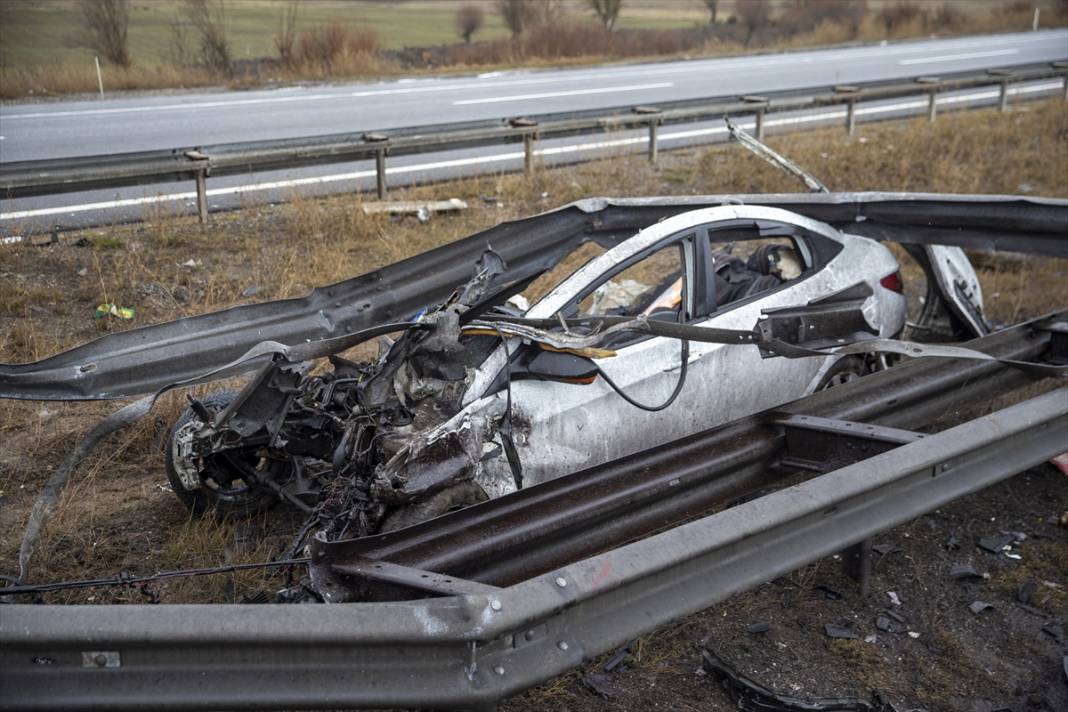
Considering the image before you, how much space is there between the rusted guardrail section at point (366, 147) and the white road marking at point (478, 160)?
538mm

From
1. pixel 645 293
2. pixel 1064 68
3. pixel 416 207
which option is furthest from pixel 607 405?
pixel 1064 68

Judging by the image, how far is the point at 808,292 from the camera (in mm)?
6656

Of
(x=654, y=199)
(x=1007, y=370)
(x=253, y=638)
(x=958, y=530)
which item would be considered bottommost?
(x=958, y=530)

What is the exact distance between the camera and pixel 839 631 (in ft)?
17.0

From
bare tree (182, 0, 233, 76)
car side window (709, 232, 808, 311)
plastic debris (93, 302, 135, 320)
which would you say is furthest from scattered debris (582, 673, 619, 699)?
bare tree (182, 0, 233, 76)

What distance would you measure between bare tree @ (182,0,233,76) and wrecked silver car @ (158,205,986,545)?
18.9 m

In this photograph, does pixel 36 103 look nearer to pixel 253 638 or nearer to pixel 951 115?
pixel 951 115

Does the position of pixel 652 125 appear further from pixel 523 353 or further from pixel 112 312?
pixel 523 353

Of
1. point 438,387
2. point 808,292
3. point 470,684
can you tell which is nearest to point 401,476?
point 438,387

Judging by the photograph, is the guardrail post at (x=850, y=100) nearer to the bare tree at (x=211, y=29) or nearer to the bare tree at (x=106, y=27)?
the bare tree at (x=211, y=29)

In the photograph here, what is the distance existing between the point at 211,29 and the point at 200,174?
1441 cm

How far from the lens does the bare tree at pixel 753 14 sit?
41531mm

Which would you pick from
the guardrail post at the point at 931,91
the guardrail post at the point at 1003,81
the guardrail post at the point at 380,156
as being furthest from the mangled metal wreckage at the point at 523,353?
the guardrail post at the point at 1003,81

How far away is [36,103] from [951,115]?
53.5 ft
